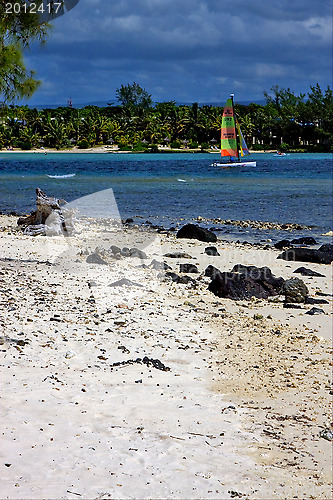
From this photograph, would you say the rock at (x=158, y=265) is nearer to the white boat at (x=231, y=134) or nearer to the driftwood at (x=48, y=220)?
the driftwood at (x=48, y=220)

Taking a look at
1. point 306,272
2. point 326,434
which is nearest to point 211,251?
point 306,272

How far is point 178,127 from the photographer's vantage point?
454 ft

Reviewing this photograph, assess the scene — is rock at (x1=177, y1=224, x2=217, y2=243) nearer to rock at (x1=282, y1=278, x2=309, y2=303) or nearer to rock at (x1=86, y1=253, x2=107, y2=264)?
rock at (x1=86, y1=253, x2=107, y2=264)

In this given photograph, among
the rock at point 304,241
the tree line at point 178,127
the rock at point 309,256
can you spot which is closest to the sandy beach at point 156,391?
the rock at point 309,256

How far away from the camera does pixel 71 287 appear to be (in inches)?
414

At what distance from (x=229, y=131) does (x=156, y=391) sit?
190ft

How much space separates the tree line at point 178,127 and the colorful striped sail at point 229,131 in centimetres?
6510

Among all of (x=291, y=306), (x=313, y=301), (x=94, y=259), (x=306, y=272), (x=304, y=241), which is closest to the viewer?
(x=291, y=306)

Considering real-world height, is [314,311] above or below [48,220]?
below

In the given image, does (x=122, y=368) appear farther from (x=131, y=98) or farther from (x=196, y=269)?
(x=131, y=98)

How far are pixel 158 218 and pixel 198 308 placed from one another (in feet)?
56.4

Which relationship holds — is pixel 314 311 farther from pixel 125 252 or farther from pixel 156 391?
pixel 125 252

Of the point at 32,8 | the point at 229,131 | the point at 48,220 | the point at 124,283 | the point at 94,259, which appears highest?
the point at 229,131

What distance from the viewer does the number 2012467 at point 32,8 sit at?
1091 cm
